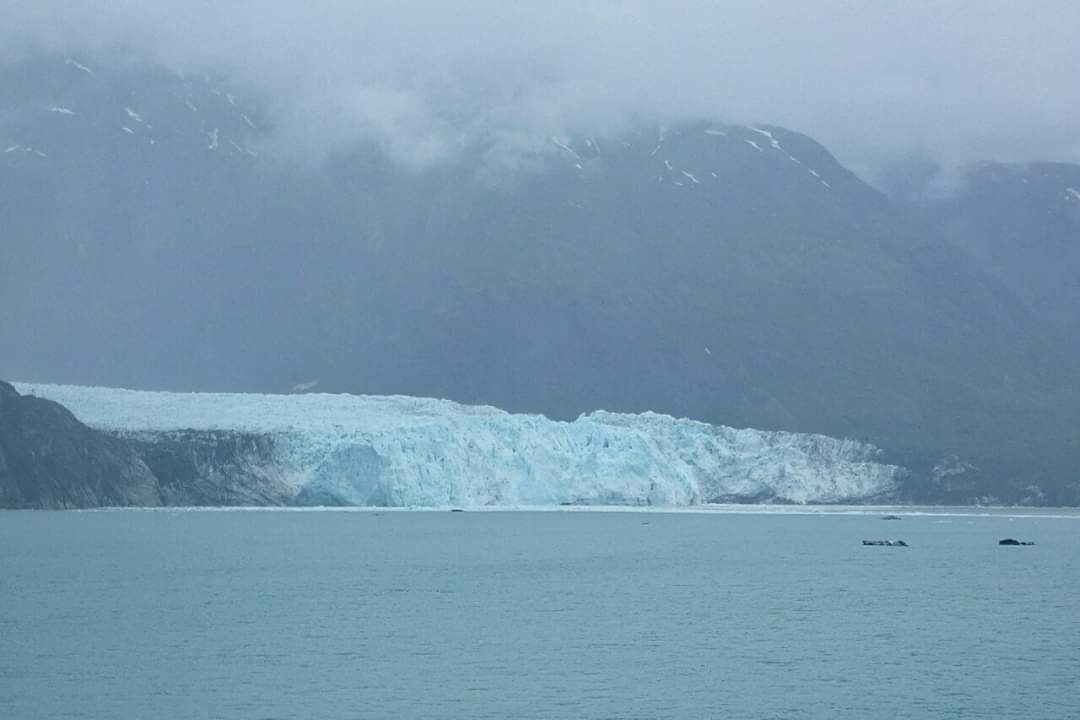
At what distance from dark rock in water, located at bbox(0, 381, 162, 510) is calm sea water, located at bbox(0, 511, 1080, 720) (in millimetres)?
6211

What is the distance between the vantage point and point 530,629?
37.1 meters

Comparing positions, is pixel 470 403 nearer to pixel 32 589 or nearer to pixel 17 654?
pixel 32 589

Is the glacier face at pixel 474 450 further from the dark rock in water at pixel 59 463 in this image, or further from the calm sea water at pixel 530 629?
the calm sea water at pixel 530 629

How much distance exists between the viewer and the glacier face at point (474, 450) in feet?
246

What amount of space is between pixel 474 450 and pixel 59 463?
18758 millimetres

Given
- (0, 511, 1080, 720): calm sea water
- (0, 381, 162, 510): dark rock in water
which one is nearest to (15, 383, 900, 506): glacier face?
(0, 381, 162, 510): dark rock in water

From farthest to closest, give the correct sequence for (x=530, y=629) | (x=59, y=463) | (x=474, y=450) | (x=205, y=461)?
1. (x=474, y=450)
2. (x=205, y=461)
3. (x=59, y=463)
4. (x=530, y=629)

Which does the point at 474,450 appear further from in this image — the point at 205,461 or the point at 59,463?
the point at 59,463

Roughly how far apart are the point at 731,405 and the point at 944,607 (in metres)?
65.8

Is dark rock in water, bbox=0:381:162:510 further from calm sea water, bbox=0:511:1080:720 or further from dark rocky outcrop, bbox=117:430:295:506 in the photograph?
calm sea water, bbox=0:511:1080:720

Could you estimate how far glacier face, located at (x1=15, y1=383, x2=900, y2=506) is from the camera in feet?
246

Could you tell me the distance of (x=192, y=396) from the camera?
80375mm

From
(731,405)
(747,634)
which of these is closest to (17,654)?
(747,634)

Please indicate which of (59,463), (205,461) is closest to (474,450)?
(205,461)
